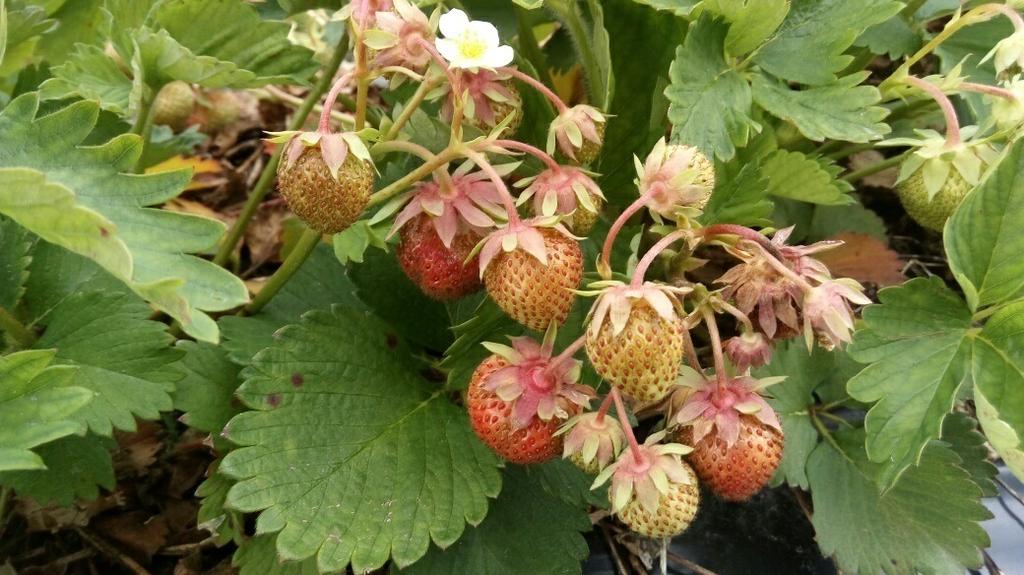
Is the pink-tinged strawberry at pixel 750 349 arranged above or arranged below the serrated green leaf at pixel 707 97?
below

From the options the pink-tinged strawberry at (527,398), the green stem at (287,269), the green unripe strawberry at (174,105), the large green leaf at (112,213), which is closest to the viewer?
the large green leaf at (112,213)

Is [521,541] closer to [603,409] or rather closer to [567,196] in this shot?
[603,409]

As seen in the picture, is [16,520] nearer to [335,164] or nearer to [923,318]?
[335,164]

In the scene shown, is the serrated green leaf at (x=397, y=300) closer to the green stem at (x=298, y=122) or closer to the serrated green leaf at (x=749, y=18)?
the green stem at (x=298, y=122)

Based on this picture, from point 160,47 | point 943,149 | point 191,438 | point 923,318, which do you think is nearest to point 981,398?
point 923,318

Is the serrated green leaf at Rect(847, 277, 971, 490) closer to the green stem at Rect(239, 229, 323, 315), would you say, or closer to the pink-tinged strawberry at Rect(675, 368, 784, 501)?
the pink-tinged strawberry at Rect(675, 368, 784, 501)

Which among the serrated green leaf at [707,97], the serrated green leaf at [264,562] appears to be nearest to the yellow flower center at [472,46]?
the serrated green leaf at [707,97]

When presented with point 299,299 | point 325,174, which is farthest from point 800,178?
point 299,299

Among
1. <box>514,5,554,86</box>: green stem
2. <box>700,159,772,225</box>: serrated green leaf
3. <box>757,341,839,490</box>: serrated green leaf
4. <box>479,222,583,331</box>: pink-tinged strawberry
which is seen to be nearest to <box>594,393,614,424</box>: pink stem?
<box>479,222,583,331</box>: pink-tinged strawberry
